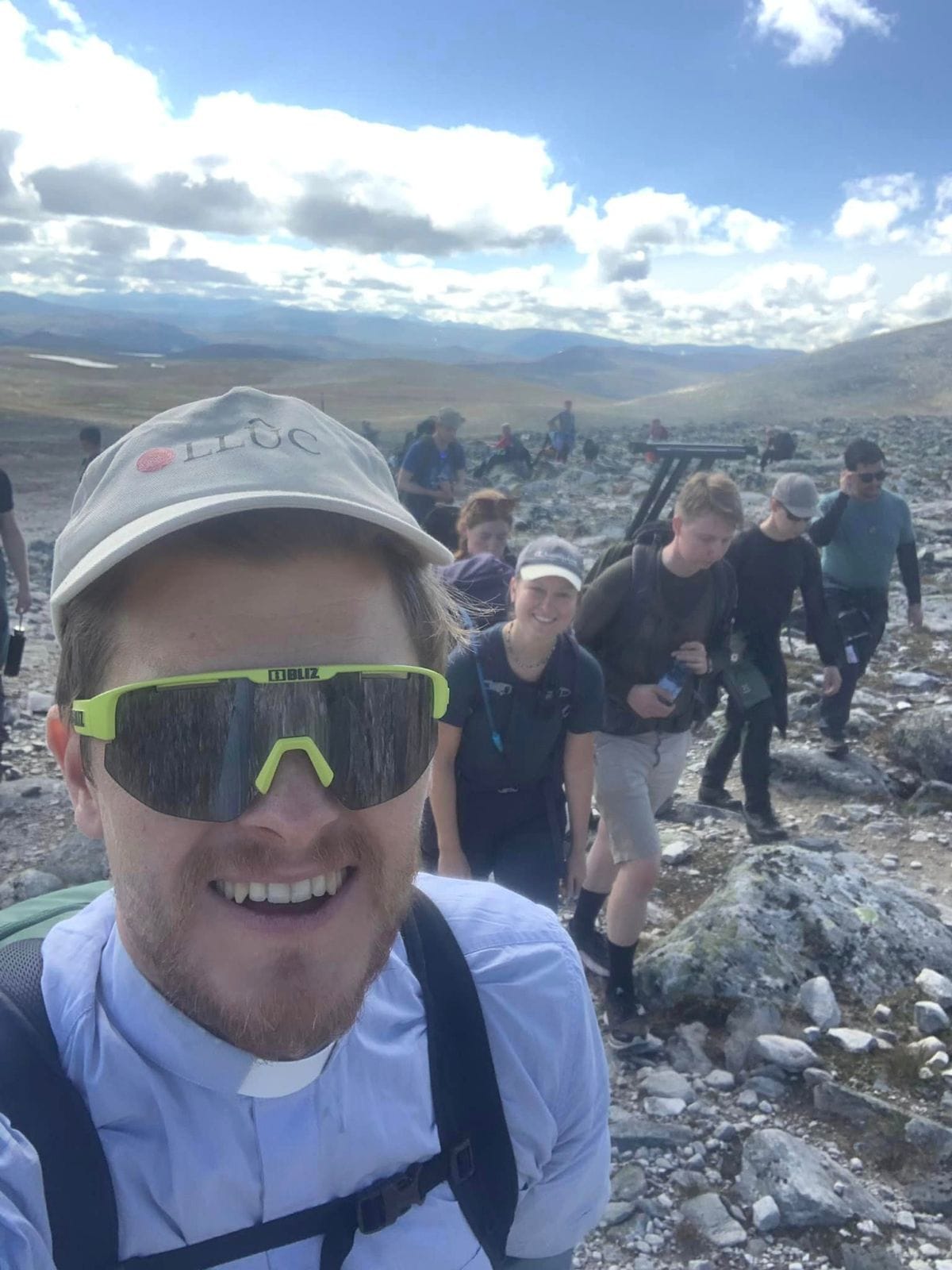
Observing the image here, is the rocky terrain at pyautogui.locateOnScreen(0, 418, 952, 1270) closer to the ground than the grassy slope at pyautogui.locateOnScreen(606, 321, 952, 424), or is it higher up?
closer to the ground

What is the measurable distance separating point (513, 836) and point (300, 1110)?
257cm

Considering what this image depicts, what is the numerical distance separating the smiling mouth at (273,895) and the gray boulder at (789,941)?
344 cm

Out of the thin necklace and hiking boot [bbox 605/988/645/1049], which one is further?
hiking boot [bbox 605/988/645/1049]

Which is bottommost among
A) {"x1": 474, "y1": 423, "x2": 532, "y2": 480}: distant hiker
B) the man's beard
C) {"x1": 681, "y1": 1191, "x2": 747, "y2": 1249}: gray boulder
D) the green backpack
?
{"x1": 681, "y1": 1191, "x2": 747, "y2": 1249}: gray boulder

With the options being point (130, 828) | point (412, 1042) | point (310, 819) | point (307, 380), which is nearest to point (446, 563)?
point (310, 819)

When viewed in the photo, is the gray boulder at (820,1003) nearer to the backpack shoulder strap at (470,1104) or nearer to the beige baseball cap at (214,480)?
the backpack shoulder strap at (470,1104)

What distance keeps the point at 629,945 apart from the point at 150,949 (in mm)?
3176

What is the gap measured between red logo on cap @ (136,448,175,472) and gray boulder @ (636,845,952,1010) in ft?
12.2

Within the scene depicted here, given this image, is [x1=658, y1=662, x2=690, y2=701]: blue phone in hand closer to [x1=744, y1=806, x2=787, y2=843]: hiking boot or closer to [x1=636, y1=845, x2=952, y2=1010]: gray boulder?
[x1=636, y1=845, x2=952, y2=1010]: gray boulder

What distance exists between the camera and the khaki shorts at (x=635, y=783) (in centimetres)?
402

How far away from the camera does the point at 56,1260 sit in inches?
40.6

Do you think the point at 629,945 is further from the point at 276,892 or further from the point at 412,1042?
the point at 276,892

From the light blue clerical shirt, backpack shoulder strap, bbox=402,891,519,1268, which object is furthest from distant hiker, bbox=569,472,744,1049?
backpack shoulder strap, bbox=402,891,519,1268

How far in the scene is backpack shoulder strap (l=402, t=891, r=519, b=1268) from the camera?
132 centimetres
